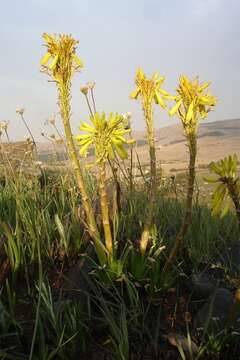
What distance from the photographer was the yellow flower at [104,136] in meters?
2.47

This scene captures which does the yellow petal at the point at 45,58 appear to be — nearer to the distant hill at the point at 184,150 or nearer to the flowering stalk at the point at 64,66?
the flowering stalk at the point at 64,66

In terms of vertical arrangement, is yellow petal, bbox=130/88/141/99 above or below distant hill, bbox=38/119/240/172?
above

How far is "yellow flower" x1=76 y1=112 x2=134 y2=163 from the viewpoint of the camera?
2.47m

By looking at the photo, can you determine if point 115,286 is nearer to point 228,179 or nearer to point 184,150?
point 228,179

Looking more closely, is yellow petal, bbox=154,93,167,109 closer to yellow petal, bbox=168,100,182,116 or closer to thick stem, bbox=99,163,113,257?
yellow petal, bbox=168,100,182,116

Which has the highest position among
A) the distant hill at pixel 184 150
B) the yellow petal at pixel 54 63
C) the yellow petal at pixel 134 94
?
the yellow petal at pixel 54 63

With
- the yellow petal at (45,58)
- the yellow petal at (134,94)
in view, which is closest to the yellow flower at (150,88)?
the yellow petal at (134,94)

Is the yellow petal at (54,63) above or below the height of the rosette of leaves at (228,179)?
above

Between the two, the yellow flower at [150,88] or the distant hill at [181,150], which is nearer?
the yellow flower at [150,88]

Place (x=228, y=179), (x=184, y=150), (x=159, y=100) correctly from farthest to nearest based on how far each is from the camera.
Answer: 1. (x=184, y=150)
2. (x=159, y=100)
3. (x=228, y=179)

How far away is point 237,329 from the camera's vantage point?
257 cm

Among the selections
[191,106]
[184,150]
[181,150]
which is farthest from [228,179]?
[181,150]

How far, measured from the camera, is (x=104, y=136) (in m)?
2.51

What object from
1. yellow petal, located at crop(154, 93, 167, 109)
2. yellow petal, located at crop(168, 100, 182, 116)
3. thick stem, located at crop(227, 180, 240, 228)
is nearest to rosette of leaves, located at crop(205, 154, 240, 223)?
thick stem, located at crop(227, 180, 240, 228)
